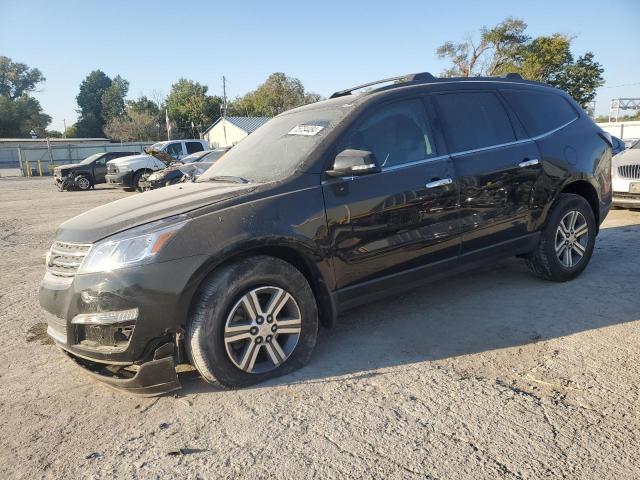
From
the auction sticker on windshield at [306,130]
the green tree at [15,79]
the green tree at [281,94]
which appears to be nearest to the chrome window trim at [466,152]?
the auction sticker on windshield at [306,130]

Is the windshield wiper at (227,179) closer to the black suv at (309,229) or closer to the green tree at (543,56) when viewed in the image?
the black suv at (309,229)

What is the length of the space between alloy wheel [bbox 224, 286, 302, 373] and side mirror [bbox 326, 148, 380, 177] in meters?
0.88

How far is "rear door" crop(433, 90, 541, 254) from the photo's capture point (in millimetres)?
3920

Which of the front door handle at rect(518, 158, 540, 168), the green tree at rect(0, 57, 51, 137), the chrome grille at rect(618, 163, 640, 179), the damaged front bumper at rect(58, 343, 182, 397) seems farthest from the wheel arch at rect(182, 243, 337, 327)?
the green tree at rect(0, 57, 51, 137)

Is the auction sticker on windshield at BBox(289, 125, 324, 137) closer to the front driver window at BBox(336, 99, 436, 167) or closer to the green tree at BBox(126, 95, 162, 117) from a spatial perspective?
the front driver window at BBox(336, 99, 436, 167)

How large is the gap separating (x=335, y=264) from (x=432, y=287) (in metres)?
1.83

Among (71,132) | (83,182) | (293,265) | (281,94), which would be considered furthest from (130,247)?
(71,132)

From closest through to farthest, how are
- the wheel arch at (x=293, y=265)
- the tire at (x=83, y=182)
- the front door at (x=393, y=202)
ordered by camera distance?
1. the wheel arch at (x=293, y=265)
2. the front door at (x=393, y=202)
3. the tire at (x=83, y=182)

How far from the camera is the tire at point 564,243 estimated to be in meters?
4.54

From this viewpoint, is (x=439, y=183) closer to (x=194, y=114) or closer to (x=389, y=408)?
(x=389, y=408)

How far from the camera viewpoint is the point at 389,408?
2.73 metres

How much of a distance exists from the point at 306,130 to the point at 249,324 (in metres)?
1.57

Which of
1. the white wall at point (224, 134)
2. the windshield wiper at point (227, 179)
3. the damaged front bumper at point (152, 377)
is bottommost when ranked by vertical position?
the damaged front bumper at point (152, 377)

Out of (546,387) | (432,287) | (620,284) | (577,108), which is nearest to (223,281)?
(546,387)
